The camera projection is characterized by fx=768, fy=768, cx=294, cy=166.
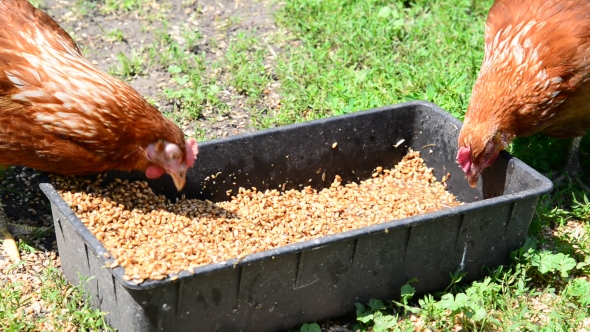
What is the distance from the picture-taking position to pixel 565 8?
4695mm

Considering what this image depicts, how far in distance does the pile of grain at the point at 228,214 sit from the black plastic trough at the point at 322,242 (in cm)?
9

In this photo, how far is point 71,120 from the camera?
3.95m

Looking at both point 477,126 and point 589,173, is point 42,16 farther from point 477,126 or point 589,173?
point 589,173

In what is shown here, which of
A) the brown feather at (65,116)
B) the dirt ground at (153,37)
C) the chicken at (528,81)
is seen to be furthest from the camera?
the dirt ground at (153,37)

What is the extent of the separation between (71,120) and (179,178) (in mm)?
653

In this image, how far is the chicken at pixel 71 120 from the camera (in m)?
3.94

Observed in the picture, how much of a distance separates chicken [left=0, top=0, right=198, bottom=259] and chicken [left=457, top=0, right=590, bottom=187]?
5.43 ft

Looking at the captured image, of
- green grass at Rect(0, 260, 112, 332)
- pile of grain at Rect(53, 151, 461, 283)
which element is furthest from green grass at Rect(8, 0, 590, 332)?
pile of grain at Rect(53, 151, 461, 283)

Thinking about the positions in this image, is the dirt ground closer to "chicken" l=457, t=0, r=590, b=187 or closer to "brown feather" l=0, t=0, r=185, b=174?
"brown feather" l=0, t=0, r=185, b=174

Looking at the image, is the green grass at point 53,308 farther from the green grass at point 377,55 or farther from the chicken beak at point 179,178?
the green grass at point 377,55

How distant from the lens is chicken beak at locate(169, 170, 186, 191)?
13.8 feet

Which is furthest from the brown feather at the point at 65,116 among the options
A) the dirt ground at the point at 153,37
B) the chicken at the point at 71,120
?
the dirt ground at the point at 153,37

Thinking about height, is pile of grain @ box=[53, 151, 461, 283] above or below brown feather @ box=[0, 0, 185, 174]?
Answer: below

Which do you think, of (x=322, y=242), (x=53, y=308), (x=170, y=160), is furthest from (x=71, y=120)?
(x=322, y=242)
